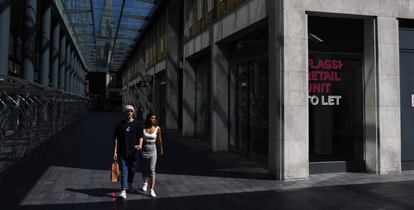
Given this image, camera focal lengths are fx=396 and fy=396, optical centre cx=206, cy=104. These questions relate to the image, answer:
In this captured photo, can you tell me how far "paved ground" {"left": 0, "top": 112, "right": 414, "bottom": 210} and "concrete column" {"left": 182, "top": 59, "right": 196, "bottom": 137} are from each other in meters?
8.24

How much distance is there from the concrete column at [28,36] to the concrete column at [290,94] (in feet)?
57.6

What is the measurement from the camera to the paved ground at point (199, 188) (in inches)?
269

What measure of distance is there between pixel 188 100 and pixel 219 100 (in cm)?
591

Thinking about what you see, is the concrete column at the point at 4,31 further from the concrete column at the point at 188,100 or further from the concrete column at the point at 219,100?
the concrete column at the point at 219,100

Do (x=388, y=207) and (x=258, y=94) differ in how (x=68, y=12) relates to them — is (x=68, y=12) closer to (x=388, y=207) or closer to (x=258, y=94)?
(x=258, y=94)

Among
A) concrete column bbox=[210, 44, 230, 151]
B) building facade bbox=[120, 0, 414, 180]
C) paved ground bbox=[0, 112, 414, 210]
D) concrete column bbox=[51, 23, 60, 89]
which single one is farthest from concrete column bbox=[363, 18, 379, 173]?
concrete column bbox=[51, 23, 60, 89]

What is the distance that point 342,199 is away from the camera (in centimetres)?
723

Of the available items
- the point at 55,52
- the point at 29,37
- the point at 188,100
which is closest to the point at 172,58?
the point at 188,100

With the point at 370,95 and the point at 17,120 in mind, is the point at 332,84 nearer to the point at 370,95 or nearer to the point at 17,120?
the point at 370,95

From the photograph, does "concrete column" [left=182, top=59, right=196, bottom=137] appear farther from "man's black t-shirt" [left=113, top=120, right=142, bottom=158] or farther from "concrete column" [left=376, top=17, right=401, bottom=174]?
"man's black t-shirt" [left=113, top=120, right=142, bottom=158]

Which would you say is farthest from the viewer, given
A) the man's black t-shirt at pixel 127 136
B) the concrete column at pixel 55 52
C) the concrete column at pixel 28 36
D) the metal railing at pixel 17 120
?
the concrete column at pixel 55 52

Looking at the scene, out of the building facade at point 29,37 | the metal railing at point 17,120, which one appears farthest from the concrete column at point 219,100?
the building facade at point 29,37

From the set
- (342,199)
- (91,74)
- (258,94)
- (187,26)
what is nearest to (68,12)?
(187,26)

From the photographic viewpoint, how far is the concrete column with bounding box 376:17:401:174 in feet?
32.5
